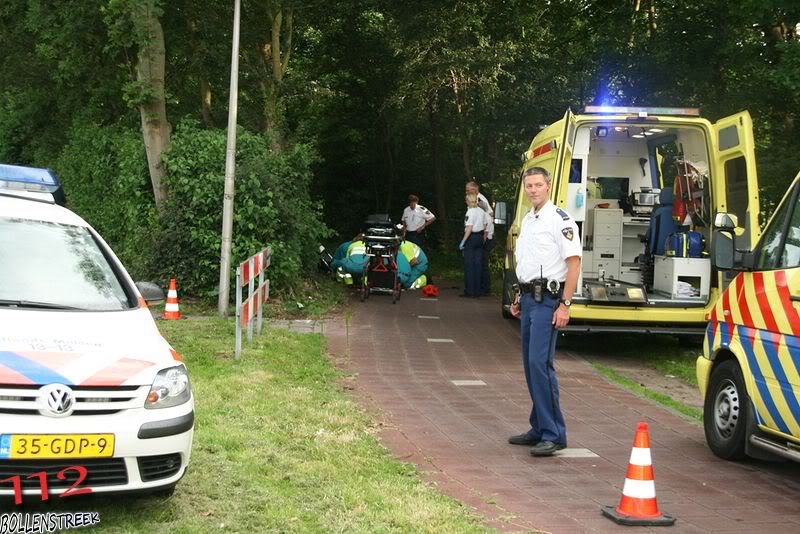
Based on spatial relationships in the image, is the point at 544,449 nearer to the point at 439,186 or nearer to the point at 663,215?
the point at 663,215

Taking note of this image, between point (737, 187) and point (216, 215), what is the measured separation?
743 centimetres

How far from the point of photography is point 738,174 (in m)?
11.1

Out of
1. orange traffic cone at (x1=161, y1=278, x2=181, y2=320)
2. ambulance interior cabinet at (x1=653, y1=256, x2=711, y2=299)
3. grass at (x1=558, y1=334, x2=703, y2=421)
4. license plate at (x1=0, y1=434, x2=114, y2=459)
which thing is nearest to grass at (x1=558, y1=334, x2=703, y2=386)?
grass at (x1=558, y1=334, x2=703, y2=421)

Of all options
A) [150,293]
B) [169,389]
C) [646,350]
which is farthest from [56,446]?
[646,350]

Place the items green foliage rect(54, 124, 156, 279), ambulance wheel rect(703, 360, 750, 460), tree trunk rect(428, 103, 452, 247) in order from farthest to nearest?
tree trunk rect(428, 103, 452, 247) < green foliage rect(54, 124, 156, 279) < ambulance wheel rect(703, 360, 750, 460)

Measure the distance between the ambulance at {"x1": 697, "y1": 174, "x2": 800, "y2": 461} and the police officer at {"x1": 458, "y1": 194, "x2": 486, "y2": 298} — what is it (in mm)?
9862

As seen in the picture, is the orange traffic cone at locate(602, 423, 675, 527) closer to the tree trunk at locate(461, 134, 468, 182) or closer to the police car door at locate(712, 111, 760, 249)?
the police car door at locate(712, 111, 760, 249)

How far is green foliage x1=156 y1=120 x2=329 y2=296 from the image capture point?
47.8 feet

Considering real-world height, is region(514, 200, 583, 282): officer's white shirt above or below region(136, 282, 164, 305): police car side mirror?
above

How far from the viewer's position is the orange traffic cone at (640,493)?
523cm

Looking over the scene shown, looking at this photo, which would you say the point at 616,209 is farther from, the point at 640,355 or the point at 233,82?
the point at 233,82

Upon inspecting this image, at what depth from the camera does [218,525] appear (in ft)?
16.5

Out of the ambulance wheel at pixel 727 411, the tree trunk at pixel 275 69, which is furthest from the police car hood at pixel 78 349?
the tree trunk at pixel 275 69

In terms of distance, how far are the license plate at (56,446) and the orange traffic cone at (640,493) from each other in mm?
2679
